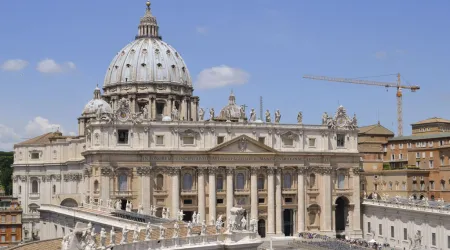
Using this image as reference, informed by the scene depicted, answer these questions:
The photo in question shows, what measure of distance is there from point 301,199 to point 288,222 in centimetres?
373

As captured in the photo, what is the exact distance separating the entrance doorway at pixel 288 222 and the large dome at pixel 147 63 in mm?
33058

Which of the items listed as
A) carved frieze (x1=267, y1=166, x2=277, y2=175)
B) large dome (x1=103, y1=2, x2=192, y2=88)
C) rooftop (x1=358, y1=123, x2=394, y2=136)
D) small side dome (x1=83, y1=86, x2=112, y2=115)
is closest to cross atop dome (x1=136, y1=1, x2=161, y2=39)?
large dome (x1=103, y1=2, x2=192, y2=88)

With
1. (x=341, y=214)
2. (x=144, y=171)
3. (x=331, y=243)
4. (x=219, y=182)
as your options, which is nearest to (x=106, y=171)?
(x=144, y=171)

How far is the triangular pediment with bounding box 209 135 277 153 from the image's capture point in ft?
330

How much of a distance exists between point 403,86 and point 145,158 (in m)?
99.1

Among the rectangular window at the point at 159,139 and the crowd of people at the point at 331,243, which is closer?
the crowd of people at the point at 331,243

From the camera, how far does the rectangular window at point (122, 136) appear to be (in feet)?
318

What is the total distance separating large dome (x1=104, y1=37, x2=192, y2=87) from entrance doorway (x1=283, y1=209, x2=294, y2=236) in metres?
33.2

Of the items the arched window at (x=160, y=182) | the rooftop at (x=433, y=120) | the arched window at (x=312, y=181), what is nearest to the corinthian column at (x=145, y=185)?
the arched window at (x=160, y=182)

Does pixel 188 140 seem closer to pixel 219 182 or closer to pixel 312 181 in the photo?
pixel 219 182

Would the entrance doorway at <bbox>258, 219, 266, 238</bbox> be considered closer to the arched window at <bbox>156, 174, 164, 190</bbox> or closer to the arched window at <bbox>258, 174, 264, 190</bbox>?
the arched window at <bbox>258, 174, 264, 190</bbox>

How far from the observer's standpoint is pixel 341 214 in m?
109

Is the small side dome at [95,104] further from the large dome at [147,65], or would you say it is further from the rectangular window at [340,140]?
the rectangular window at [340,140]

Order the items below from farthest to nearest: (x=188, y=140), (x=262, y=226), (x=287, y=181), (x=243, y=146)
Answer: (x=287, y=181)
(x=262, y=226)
(x=243, y=146)
(x=188, y=140)
